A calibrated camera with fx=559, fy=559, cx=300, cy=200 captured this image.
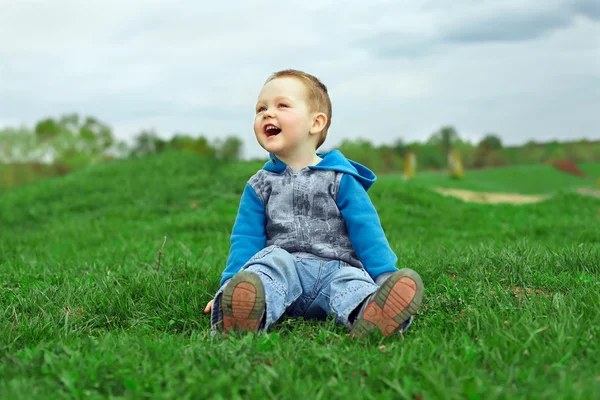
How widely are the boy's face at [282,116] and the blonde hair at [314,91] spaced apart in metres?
0.03

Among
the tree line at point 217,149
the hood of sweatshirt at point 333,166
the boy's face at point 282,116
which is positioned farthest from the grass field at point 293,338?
the tree line at point 217,149

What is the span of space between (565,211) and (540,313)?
7.85 metres

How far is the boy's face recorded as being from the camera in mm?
2881

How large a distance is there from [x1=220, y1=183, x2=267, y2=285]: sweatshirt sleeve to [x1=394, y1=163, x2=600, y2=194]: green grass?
14384 millimetres

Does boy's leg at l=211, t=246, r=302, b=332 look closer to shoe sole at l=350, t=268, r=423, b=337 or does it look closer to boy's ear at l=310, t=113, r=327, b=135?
shoe sole at l=350, t=268, r=423, b=337

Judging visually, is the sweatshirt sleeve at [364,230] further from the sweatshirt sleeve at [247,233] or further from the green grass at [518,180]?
the green grass at [518,180]

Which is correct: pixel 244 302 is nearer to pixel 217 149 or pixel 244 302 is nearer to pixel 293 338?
pixel 293 338

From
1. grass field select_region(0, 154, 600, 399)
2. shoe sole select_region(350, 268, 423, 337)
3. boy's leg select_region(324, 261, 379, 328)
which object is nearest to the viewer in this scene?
grass field select_region(0, 154, 600, 399)

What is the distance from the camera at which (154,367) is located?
1993mm

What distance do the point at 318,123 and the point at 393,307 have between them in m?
1.13

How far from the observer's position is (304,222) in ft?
9.60

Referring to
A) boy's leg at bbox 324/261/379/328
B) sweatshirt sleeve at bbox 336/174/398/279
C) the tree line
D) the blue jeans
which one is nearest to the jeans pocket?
the blue jeans

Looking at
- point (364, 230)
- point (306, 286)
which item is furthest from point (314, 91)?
point (306, 286)

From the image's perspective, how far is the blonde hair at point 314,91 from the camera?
9.71ft
